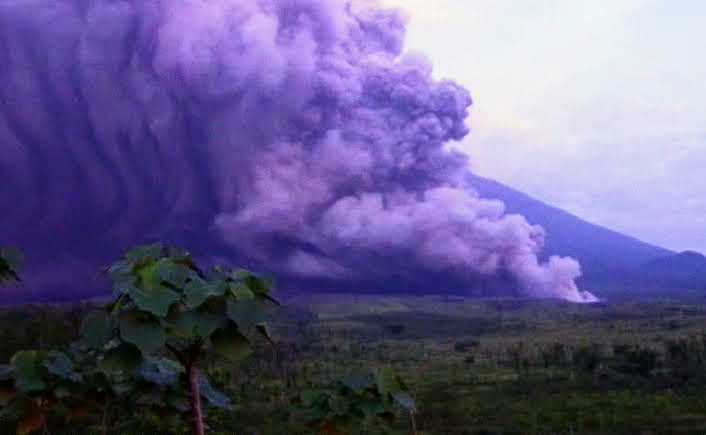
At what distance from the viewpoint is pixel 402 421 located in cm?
3541

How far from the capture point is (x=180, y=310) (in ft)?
10.7

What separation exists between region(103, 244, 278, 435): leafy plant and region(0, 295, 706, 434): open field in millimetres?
229

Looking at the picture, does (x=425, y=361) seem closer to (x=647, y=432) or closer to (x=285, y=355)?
(x=285, y=355)

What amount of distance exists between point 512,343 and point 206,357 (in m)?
85.8

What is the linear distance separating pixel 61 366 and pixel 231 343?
1450 millimetres

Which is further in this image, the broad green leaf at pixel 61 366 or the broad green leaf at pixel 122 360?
the broad green leaf at pixel 61 366

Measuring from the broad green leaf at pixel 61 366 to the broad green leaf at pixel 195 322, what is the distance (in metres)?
1.36

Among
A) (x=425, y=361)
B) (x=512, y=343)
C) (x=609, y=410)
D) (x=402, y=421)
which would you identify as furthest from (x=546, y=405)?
(x=512, y=343)

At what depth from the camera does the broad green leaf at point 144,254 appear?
341 cm

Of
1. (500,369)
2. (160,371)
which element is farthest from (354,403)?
(500,369)

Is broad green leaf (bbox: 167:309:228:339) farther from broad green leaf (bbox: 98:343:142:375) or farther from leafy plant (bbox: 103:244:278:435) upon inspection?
broad green leaf (bbox: 98:343:142:375)

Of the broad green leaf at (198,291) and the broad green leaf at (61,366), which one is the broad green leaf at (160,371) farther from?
the broad green leaf at (198,291)

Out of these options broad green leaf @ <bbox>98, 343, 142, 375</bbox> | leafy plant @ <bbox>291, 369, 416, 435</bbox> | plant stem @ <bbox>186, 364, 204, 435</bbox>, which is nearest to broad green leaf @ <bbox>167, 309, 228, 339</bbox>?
broad green leaf @ <bbox>98, 343, 142, 375</bbox>

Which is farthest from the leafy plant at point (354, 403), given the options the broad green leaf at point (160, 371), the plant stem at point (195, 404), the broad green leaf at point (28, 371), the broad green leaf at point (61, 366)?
the broad green leaf at point (28, 371)
